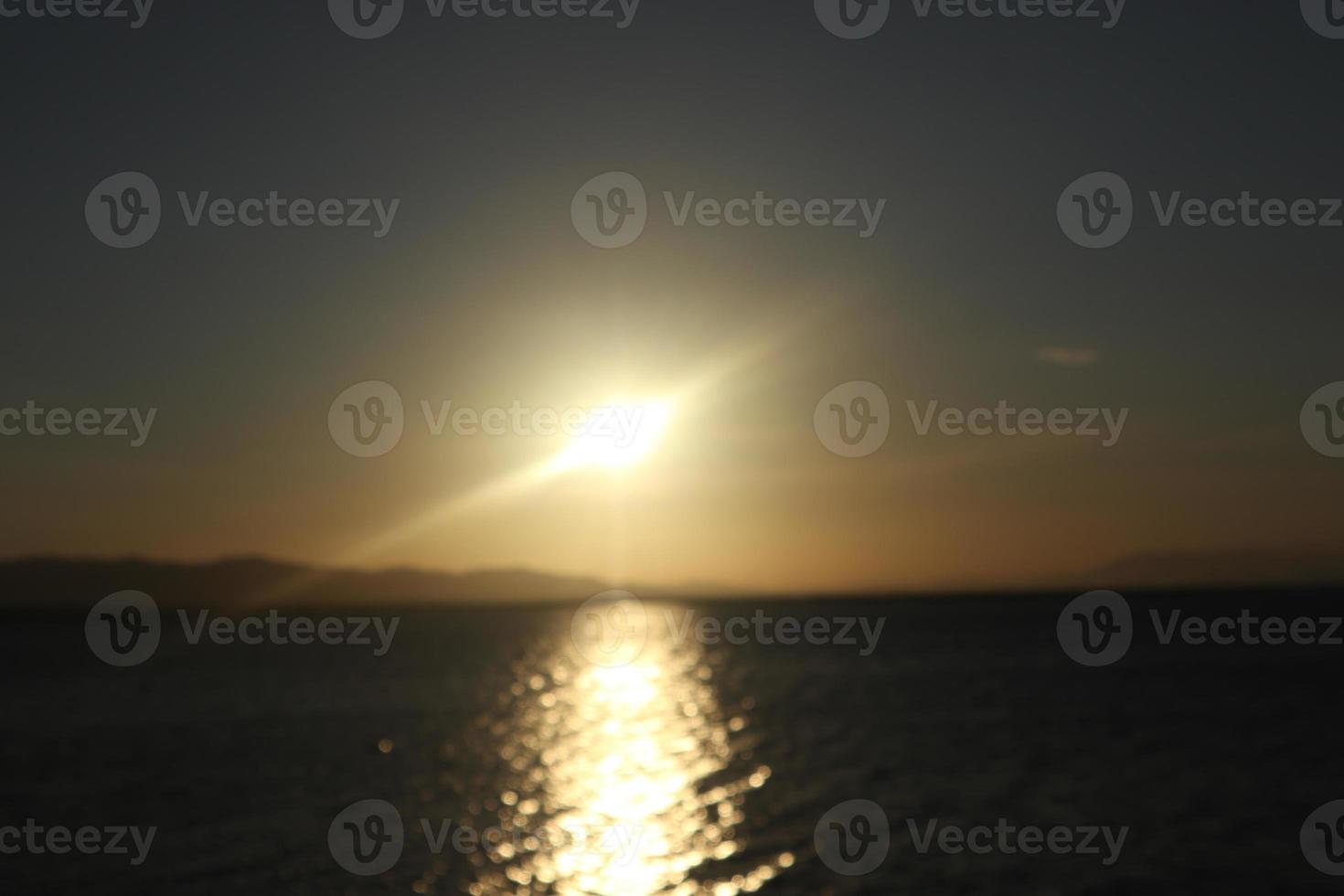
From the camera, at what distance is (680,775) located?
47.5 meters

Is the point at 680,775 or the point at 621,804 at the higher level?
the point at 680,775

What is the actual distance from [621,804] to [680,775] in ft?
25.0

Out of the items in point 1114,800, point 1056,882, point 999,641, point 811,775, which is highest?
point 999,641

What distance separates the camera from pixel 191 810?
129 ft

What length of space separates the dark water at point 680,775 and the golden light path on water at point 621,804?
18cm

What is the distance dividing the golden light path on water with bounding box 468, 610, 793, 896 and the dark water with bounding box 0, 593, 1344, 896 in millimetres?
176

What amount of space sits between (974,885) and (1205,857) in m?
9.01

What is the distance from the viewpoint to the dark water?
96.6 ft

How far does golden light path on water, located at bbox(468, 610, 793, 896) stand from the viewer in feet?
95.5

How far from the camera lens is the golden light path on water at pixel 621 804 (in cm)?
2909

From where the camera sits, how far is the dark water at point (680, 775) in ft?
96.6

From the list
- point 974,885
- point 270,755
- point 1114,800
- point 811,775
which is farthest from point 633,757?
point 974,885

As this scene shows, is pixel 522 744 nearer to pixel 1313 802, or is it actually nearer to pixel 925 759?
pixel 925 759

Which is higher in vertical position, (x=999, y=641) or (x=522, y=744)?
(x=999, y=641)
